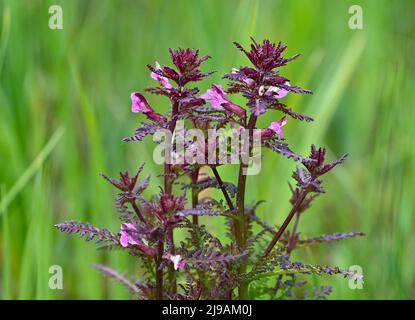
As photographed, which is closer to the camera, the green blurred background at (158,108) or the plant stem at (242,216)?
the plant stem at (242,216)

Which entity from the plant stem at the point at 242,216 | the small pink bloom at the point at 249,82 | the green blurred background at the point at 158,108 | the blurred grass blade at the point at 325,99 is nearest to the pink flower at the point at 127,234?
the plant stem at the point at 242,216

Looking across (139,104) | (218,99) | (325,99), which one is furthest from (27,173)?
(325,99)

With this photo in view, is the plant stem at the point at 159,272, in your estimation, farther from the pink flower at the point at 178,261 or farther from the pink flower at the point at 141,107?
the pink flower at the point at 141,107

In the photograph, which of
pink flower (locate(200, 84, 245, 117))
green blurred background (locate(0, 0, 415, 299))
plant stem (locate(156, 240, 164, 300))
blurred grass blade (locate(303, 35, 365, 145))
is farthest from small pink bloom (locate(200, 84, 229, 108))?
blurred grass blade (locate(303, 35, 365, 145))

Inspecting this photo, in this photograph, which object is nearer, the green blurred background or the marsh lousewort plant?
the marsh lousewort plant

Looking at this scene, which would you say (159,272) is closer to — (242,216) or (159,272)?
(159,272)

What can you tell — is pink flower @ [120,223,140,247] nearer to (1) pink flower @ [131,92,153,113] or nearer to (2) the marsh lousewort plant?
(2) the marsh lousewort plant
